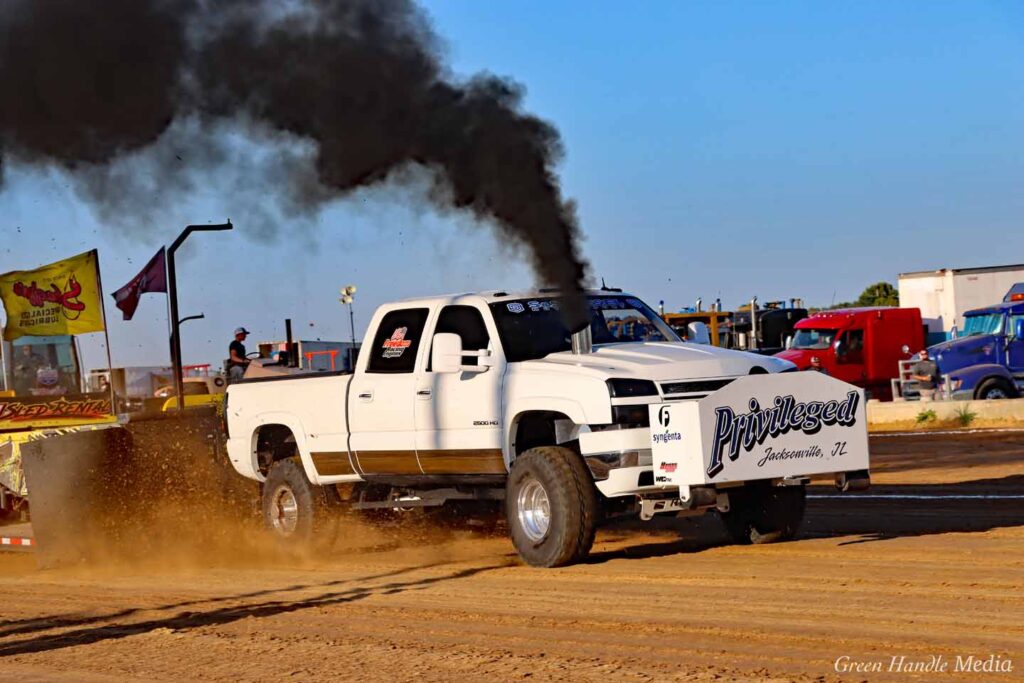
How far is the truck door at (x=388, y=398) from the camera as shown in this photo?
1148cm

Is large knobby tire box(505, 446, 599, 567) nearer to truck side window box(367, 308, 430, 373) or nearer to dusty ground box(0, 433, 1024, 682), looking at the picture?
dusty ground box(0, 433, 1024, 682)

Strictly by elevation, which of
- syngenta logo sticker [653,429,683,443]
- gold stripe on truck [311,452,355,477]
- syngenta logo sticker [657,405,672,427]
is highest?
syngenta logo sticker [657,405,672,427]

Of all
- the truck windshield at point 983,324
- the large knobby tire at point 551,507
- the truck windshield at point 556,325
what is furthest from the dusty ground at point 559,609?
the truck windshield at point 983,324

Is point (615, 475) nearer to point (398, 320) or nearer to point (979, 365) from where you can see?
point (398, 320)

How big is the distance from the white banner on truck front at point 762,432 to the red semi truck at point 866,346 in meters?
28.1

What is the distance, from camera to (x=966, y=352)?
1315 inches

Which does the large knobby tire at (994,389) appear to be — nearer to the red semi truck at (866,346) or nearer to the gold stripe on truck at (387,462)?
the red semi truck at (866,346)

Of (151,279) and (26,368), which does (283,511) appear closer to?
(151,279)

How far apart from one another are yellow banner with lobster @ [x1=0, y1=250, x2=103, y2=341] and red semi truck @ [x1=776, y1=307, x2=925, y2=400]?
2334cm

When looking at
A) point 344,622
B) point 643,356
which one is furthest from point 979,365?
point 344,622

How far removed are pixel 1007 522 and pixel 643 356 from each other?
147 inches

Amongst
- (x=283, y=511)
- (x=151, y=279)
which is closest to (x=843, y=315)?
(x=151, y=279)

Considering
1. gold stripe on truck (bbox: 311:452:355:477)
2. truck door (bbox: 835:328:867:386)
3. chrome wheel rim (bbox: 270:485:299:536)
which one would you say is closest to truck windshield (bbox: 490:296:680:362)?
gold stripe on truck (bbox: 311:452:355:477)

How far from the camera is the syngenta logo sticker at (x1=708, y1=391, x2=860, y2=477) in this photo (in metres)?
9.55
